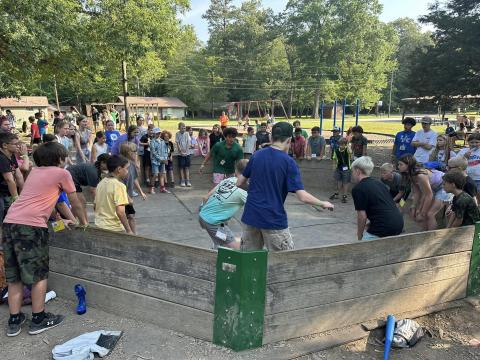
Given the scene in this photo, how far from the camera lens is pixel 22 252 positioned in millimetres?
3498

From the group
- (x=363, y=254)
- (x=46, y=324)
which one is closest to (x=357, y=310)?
(x=363, y=254)

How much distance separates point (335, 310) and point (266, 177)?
1.37 meters

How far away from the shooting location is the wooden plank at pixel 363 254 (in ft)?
11.0

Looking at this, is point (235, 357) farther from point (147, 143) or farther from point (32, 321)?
point (147, 143)

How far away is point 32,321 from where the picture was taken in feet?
11.8

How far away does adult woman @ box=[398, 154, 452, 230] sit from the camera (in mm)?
5570

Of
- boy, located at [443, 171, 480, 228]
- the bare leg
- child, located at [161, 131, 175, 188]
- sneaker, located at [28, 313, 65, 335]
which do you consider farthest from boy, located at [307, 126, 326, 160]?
the bare leg

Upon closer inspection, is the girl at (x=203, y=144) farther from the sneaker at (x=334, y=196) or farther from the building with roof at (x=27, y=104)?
the building with roof at (x=27, y=104)

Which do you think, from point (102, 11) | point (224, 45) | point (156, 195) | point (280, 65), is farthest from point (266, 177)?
point (224, 45)

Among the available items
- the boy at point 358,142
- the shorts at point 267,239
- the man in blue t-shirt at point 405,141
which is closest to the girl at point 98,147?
the boy at point 358,142

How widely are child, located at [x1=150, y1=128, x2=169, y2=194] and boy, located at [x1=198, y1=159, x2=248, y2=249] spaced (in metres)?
5.47

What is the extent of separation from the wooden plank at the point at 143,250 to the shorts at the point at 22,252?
0.44 meters

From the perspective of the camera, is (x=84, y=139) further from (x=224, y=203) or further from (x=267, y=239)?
(x=267, y=239)

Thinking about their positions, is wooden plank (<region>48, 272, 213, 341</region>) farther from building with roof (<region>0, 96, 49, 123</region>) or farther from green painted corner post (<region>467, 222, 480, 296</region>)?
building with roof (<region>0, 96, 49, 123</region>)
